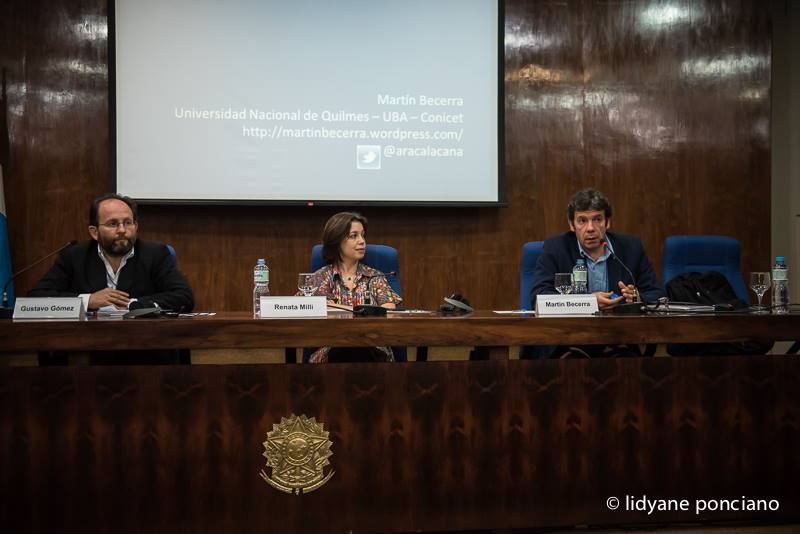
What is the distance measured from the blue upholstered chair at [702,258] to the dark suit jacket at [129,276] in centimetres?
229

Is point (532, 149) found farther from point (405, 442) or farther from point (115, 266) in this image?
point (405, 442)

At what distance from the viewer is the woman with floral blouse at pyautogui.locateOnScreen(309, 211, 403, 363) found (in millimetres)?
2963

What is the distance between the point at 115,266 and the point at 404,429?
158cm

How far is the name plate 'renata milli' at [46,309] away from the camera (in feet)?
6.76

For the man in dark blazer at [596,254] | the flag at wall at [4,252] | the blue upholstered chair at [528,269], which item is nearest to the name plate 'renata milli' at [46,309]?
the man in dark blazer at [596,254]

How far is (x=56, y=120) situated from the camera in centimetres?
408

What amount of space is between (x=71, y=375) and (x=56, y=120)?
269 centimetres

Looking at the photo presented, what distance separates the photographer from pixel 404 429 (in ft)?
6.62

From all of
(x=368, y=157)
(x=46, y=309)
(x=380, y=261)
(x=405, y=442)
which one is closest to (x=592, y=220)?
(x=380, y=261)

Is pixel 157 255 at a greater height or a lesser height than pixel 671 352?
greater

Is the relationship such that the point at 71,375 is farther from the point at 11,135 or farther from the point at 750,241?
the point at 750,241

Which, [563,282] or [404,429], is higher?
[563,282]

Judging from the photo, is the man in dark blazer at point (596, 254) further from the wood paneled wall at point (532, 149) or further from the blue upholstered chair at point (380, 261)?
the wood paneled wall at point (532, 149)

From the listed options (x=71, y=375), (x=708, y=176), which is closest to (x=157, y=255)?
(x=71, y=375)
